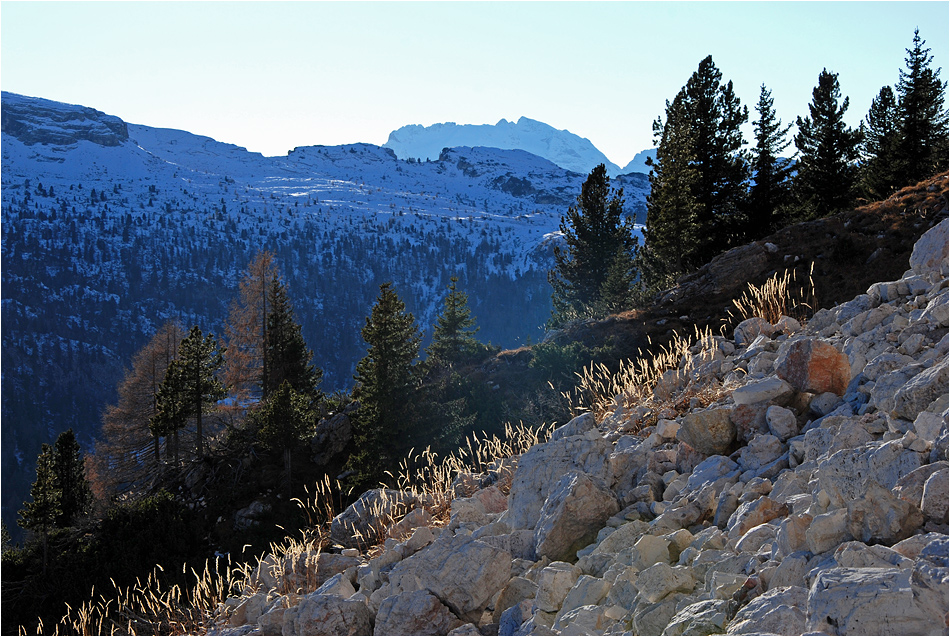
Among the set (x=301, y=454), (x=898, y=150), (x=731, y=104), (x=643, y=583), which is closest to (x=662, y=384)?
(x=643, y=583)

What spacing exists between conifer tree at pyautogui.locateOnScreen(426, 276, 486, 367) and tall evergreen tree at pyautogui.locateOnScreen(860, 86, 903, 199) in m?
20.9

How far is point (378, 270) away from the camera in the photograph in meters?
189

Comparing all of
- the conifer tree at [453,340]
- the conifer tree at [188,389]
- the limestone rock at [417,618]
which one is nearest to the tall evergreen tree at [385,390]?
the conifer tree at [453,340]

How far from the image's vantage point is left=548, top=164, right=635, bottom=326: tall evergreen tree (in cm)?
3309

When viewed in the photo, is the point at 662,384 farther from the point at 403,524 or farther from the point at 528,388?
the point at 528,388

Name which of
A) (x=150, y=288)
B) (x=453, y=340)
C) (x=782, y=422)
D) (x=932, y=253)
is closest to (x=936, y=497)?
(x=782, y=422)

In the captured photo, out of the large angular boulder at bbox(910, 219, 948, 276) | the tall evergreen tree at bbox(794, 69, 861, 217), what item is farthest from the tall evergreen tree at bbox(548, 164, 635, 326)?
the large angular boulder at bbox(910, 219, 948, 276)

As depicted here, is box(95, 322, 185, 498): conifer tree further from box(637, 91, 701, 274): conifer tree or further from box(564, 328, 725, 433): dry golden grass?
box(564, 328, 725, 433): dry golden grass

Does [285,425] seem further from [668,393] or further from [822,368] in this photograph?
[822,368]

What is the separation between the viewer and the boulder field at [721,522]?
3.24 meters

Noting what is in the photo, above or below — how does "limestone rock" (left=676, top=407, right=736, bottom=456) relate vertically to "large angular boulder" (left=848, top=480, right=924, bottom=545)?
below

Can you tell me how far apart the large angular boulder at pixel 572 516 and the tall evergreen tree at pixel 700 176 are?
24.4 m

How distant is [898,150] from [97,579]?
134ft

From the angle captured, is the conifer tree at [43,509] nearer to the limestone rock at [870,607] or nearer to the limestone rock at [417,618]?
the limestone rock at [417,618]
